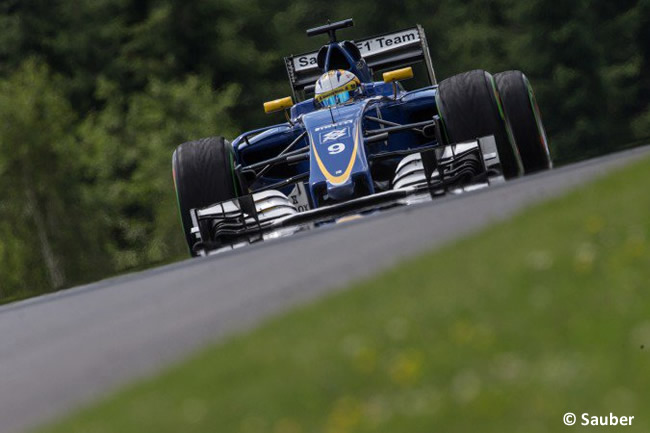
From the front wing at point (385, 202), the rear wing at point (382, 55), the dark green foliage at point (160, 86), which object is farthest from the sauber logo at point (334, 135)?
the dark green foliage at point (160, 86)

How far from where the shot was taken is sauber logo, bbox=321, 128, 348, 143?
12.8 metres

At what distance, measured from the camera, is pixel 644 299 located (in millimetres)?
5125

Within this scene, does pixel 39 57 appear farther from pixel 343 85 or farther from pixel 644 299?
pixel 644 299

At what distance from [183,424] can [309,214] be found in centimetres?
697

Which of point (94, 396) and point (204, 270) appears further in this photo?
point (204, 270)

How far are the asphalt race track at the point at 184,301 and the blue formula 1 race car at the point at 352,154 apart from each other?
1818 mm

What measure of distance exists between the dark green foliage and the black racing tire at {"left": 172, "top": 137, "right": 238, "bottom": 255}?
2251 cm

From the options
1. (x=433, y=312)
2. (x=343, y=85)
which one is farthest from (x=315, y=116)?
(x=433, y=312)

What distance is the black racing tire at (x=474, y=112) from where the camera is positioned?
1257cm

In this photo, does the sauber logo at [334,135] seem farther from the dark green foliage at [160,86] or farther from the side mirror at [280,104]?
the dark green foliage at [160,86]

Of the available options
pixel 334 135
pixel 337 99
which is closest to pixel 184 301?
pixel 334 135

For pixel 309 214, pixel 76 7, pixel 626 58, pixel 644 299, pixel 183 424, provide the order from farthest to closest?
pixel 76 7, pixel 626 58, pixel 309 214, pixel 644 299, pixel 183 424

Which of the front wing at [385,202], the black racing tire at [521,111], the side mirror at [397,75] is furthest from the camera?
the side mirror at [397,75]

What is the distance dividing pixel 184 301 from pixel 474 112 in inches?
227
